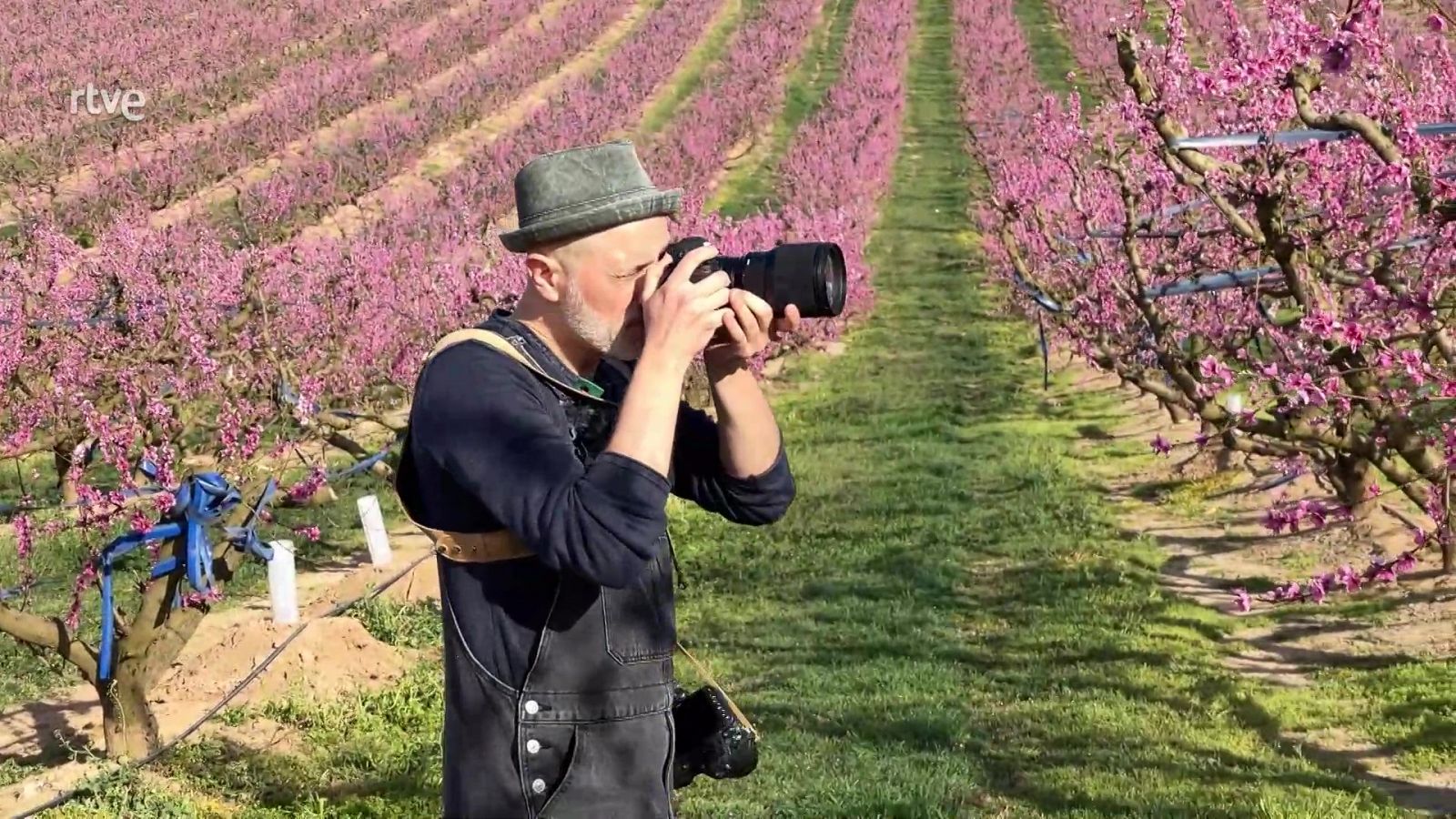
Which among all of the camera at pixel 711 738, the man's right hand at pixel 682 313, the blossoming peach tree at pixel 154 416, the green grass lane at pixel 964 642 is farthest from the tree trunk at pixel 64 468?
the man's right hand at pixel 682 313

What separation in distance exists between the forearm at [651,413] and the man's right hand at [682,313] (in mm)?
15

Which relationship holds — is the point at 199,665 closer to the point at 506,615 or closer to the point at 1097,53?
the point at 506,615

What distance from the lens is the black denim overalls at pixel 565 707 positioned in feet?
7.96

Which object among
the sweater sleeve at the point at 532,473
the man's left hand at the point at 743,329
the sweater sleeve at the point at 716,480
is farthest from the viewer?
the sweater sleeve at the point at 716,480

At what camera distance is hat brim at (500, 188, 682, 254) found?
7.79 feet

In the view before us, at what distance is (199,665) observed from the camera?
9.01 metres

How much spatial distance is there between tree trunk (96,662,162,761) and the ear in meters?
5.37

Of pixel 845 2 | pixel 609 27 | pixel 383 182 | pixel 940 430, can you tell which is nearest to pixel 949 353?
pixel 940 430

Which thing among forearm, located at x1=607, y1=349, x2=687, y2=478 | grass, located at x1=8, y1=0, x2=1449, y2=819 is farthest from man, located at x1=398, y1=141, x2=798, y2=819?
grass, located at x1=8, y1=0, x2=1449, y2=819

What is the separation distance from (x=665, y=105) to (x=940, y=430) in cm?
2413

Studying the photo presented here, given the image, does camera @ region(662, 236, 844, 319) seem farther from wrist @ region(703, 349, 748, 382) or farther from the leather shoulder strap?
the leather shoulder strap

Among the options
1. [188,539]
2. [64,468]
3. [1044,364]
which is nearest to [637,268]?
[188,539]

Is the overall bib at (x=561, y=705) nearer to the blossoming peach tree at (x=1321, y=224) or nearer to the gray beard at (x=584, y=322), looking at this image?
the gray beard at (x=584, y=322)

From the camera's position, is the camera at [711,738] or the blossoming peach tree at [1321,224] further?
the blossoming peach tree at [1321,224]
